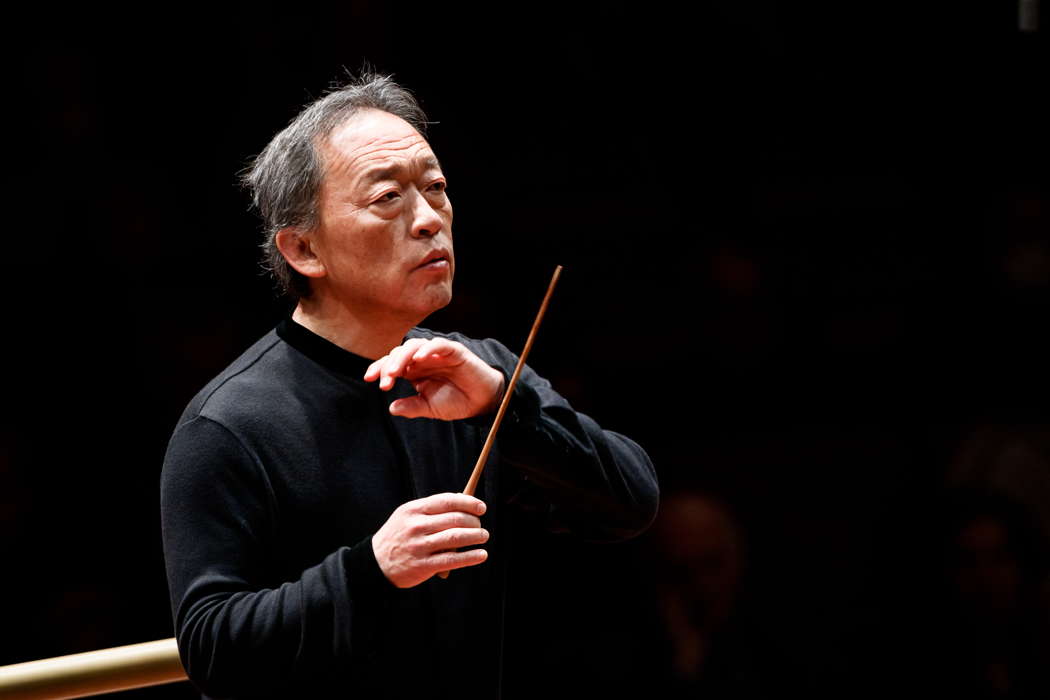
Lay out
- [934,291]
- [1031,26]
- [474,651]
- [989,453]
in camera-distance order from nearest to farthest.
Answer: [474,651], [1031,26], [989,453], [934,291]

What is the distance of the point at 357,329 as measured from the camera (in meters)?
1.16

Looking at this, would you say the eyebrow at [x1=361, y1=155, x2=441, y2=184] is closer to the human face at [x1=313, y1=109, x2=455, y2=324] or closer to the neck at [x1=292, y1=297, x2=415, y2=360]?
the human face at [x1=313, y1=109, x2=455, y2=324]

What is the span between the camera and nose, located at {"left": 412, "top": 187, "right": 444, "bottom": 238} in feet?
3.72

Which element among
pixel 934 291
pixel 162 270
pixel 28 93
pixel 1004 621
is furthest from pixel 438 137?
pixel 1004 621

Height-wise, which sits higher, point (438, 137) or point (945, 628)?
point (438, 137)

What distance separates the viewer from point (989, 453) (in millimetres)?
2406

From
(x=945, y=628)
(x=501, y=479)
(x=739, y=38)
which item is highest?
(x=739, y=38)

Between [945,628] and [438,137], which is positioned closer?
[945,628]

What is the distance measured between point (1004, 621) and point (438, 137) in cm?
138

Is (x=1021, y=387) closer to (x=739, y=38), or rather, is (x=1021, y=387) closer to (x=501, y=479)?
(x=739, y=38)

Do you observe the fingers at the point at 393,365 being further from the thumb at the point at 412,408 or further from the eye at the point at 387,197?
the eye at the point at 387,197

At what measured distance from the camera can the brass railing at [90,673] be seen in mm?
1027

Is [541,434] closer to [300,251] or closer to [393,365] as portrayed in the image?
[393,365]

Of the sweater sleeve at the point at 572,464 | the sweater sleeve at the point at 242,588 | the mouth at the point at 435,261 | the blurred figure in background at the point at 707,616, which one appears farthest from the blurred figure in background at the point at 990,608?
the sweater sleeve at the point at 242,588
